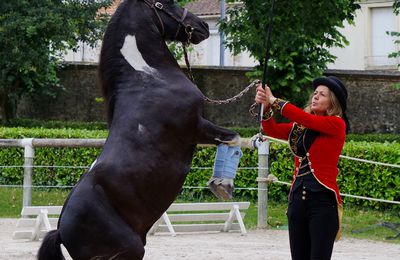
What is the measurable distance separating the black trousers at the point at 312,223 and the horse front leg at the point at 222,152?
591mm

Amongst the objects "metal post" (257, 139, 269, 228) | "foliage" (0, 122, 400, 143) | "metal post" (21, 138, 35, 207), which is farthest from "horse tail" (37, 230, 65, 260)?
"foliage" (0, 122, 400, 143)

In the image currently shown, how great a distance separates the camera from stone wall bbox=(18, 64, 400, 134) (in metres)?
20.7

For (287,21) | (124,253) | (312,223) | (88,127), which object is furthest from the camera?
(88,127)

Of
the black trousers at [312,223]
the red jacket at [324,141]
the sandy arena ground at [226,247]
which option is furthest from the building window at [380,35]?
the black trousers at [312,223]

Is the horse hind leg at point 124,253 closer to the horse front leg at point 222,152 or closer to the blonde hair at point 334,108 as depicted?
the horse front leg at point 222,152

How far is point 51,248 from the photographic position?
5.09 metres

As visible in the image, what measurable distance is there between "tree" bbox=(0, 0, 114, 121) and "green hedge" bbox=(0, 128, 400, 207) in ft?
8.75

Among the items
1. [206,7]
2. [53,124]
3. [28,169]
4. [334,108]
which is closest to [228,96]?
[53,124]

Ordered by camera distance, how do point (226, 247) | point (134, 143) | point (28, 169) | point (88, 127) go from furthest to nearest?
point (88, 127)
point (28, 169)
point (226, 247)
point (134, 143)

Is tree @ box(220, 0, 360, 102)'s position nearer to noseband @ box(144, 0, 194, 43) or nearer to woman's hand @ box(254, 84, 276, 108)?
woman's hand @ box(254, 84, 276, 108)

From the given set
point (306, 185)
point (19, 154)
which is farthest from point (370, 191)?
point (306, 185)

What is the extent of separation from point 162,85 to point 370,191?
8038mm

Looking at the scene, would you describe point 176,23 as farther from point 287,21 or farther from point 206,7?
point 206,7

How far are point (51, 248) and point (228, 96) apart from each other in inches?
651
